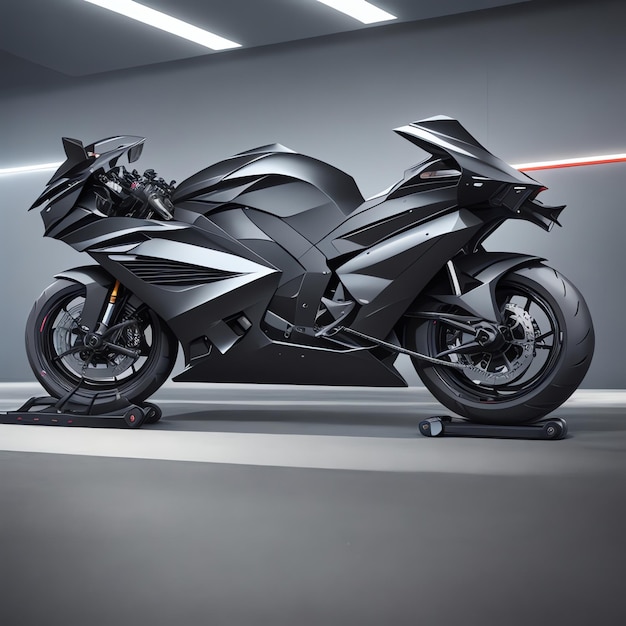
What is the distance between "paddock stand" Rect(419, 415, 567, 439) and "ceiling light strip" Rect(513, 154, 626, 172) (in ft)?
10.5

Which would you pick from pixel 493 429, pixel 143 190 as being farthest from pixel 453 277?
pixel 143 190

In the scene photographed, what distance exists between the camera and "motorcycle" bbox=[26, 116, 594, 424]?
2.89 metres

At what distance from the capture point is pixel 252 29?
5.98 metres

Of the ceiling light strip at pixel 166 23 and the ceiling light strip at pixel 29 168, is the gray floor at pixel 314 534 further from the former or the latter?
the ceiling light strip at pixel 29 168

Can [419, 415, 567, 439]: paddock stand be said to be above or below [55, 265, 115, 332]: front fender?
below

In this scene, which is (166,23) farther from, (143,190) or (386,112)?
(143,190)

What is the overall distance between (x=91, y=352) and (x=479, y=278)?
166 centimetres

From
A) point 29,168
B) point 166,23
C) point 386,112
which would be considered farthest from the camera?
point 29,168

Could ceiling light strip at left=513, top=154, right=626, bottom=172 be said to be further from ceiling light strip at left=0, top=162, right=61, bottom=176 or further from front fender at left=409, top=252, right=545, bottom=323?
ceiling light strip at left=0, top=162, right=61, bottom=176

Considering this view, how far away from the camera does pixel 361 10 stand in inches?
221

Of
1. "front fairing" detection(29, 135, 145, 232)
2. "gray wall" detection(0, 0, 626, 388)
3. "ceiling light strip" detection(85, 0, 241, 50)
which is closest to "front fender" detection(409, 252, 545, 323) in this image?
Result: "front fairing" detection(29, 135, 145, 232)

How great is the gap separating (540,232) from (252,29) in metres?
2.61

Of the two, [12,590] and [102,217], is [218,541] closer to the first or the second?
[12,590]

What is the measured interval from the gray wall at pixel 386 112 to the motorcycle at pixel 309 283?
2642 millimetres
